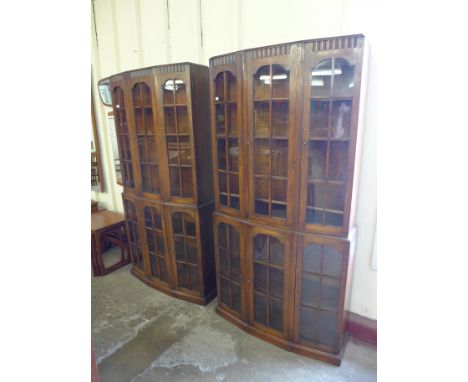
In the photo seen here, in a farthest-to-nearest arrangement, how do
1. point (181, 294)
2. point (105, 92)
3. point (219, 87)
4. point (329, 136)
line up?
point (105, 92)
point (181, 294)
point (219, 87)
point (329, 136)

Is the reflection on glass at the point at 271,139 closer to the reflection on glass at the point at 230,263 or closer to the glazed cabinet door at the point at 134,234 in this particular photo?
the reflection on glass at the point at 230,263

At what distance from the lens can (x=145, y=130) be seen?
2.45 meters

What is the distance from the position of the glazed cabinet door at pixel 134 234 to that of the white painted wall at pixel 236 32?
1.44 m

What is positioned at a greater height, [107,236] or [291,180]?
[291,180]

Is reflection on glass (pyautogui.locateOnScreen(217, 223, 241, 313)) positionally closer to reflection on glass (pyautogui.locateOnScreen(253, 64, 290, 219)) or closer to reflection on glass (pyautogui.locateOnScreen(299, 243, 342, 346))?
reflection on glass (pyautogui.locateOnScreen(253, 64, 290, 219))

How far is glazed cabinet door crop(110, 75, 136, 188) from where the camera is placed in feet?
8.37

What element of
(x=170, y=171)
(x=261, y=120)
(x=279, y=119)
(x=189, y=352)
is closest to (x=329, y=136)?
(x=279, y=119)

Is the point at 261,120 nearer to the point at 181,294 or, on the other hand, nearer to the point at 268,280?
the point at 268,280

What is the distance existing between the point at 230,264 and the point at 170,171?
927mm

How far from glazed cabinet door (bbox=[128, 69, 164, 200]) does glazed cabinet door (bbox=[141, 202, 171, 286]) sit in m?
0.15

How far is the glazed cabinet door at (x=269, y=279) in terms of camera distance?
6.27 ft

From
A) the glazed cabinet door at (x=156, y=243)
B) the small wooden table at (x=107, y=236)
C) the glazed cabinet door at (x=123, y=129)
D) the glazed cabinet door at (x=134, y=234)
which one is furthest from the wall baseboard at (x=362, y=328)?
the small wooden table at (x=107, y=236)

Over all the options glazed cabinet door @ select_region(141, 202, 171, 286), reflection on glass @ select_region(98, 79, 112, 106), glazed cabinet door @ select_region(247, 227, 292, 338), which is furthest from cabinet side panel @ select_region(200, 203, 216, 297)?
reflection on glass @ select_region(98, 79, 112, 106)
